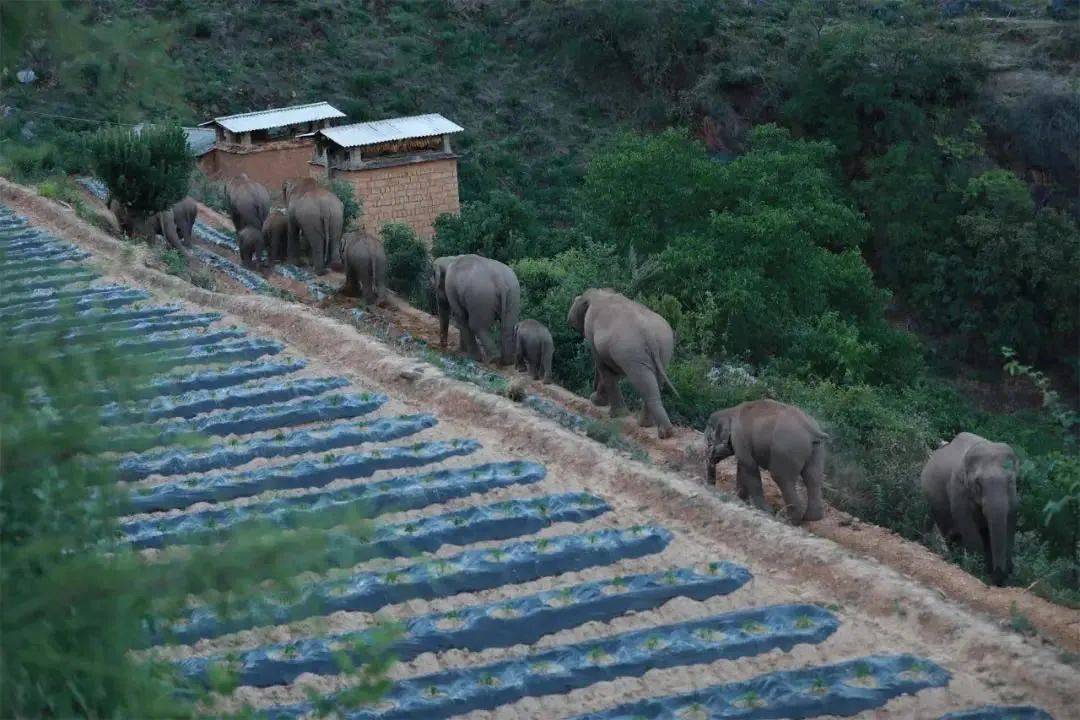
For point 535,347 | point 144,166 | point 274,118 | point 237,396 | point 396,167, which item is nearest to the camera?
point 237,396

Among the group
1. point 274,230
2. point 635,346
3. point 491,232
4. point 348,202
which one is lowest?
point 491,232

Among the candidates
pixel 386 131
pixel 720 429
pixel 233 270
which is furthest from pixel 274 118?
pixel 720 429

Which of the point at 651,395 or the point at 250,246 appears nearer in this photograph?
the point at 651,395

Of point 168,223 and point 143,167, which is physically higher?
point 143,167

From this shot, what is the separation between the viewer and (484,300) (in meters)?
17.6

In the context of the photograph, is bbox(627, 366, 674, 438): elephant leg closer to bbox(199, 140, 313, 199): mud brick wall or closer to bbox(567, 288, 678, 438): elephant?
bbox(567, 288, 678, 438): elephant

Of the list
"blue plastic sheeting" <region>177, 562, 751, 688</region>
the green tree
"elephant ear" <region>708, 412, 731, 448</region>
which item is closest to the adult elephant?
the green tree

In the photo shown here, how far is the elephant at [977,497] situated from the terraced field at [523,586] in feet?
8.93

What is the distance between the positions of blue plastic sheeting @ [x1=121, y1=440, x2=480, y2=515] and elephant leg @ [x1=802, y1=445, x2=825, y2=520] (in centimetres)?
281

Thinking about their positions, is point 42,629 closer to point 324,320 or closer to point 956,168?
point 324,320

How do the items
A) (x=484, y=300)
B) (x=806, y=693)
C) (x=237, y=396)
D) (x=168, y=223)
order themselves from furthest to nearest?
(x=168, y=223) → (x=484, y=300) → (x=237, y=396) → (x=806, y=693)

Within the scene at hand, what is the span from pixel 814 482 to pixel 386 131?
A: 19.6 m

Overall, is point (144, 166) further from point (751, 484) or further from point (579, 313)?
point (751, 484)

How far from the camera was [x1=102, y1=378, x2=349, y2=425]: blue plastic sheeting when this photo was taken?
39.9 ft
